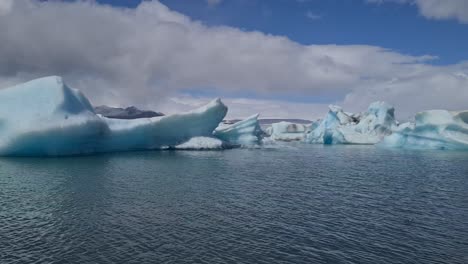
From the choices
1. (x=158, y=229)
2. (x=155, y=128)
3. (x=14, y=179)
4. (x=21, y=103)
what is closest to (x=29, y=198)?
(x=14, y=179)

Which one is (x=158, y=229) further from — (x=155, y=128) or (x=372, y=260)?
(x=155, y=128)

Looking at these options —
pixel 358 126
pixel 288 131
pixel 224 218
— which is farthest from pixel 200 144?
pixel 288 131

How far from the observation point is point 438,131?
166 feet

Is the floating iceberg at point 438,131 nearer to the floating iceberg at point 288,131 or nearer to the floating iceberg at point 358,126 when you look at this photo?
the floating iceberg at point 358,126

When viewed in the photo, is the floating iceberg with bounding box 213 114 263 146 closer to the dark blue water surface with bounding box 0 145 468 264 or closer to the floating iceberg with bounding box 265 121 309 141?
the dark blue water surface with bounding box 0 145 468 264

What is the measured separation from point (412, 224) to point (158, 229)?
364 inches

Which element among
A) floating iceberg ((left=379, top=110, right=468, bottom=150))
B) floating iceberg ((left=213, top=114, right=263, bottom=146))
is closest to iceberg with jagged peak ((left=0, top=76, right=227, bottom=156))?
floating iceberg ((left=213, top=114, right=263, bottom=146))

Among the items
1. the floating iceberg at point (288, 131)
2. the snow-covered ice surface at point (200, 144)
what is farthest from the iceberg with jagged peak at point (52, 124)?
the floating iceberg at point (288, 131)

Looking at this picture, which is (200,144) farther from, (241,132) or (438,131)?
(438,131)

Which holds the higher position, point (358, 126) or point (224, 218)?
point (358, 126)

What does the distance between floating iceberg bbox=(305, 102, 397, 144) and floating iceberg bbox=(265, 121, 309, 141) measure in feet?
52.0

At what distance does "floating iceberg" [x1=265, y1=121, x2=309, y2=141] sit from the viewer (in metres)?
94.8

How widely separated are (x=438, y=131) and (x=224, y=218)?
4642 centimetres

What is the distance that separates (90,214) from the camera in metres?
14.0
